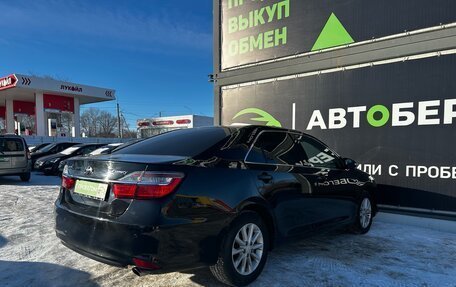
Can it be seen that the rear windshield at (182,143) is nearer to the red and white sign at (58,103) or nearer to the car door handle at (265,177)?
the car door handle at (265,177)

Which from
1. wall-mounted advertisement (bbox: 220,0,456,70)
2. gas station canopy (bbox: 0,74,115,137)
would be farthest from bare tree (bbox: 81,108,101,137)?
wall-mounted advertisement (bbox: 220,0,456,70)

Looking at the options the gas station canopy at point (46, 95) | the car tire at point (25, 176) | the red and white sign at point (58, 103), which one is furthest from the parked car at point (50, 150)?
the red and white sign at point (58, 103)

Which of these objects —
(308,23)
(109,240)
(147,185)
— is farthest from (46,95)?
(147,185)

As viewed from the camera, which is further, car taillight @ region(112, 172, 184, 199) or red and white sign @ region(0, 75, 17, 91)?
red and white sign @ region(0, 75, 17, 91)

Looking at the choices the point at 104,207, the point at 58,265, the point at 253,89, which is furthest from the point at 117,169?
the point at 253,89

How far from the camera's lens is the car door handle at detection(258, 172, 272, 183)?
11.5 feet

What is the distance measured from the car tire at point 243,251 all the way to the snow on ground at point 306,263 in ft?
0.70

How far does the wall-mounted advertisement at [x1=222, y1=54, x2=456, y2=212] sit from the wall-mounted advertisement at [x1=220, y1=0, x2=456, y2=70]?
66 cm

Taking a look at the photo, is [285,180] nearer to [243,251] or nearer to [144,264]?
[243,251]

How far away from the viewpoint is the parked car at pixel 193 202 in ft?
9.11

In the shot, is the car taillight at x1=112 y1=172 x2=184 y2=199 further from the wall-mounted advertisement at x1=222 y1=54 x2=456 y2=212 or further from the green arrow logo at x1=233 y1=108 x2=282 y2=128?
the green arrow logo at x1=233 y1=108 x2=282 y2=128

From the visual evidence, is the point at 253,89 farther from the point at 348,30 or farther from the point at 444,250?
the point at 444,250

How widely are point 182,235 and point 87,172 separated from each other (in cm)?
108

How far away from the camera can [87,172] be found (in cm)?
319
